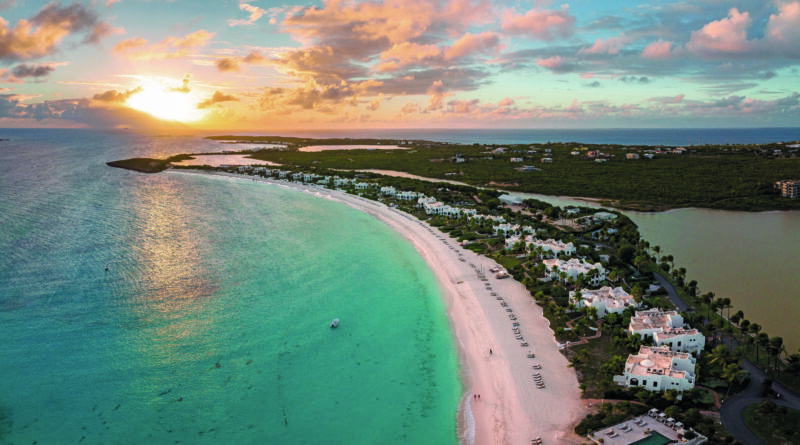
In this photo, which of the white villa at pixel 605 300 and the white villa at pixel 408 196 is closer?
the white villa at pixel 605 300

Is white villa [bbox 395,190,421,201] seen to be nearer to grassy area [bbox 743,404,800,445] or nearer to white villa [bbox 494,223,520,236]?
white villa [bbox 494,223,520,236]

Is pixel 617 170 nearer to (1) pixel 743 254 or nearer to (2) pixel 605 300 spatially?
(1) pixel 743 254

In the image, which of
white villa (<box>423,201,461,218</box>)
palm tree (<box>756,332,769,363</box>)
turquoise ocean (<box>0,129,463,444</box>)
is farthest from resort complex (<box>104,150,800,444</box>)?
turquoise ocean (<box>0,129,463,444</box>)

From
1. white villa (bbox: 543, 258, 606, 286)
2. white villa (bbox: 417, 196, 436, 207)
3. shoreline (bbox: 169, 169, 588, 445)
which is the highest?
white villa (bbox: 417, 196, 436, 207)

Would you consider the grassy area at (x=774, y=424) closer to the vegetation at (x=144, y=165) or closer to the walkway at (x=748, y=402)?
the walkway at (x=748, y=402)

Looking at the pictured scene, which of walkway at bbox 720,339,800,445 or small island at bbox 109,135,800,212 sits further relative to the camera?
small island at bbox 109,135,800,212

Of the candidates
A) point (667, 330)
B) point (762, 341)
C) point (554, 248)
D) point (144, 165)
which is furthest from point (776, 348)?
point (144, 165)

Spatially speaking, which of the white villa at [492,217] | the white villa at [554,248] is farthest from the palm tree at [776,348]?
the white villa at [492,217]
